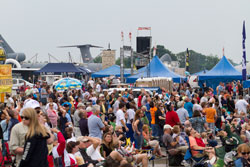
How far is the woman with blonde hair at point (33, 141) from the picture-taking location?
18.8 ft

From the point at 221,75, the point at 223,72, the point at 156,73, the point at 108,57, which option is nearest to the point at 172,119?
the point at 221,75

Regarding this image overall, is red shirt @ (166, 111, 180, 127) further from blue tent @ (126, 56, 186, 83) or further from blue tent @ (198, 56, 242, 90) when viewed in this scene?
blue tent @ (126, 56, 186, 83)

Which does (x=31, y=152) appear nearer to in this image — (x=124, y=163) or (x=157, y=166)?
(x=124, y=163)

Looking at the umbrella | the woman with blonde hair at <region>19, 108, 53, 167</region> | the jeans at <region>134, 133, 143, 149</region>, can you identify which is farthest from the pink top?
the umbrella

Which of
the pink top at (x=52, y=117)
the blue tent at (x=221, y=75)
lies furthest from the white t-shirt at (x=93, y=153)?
the blue tent at (x=221, y=75)

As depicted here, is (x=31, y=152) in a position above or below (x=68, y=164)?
above

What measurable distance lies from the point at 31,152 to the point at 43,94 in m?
18.7

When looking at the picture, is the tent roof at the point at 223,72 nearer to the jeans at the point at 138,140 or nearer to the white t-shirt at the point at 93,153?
the jeans at the point at 138,140

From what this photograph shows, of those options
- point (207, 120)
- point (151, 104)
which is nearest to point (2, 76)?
point (151, 104)

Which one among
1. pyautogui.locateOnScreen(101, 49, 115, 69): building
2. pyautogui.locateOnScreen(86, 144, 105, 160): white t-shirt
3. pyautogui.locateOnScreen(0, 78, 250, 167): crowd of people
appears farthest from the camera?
pyautogui.locateOnScreen(101, 49, 115, 69): building

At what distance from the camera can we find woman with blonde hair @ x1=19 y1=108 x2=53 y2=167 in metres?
5.74

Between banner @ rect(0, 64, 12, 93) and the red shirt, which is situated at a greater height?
banner @ rect(0, 64, 12, 93)

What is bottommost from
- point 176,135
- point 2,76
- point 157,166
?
point 157,166

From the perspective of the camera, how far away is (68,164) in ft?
25.6
